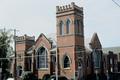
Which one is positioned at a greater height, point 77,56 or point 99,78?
point 77,56

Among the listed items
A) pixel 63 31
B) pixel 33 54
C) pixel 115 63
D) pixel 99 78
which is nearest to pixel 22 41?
pixel 33 54

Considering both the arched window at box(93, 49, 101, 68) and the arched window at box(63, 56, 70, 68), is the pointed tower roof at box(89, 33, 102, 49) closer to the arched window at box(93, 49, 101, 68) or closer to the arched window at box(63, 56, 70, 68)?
the arched window at box(93, 49, 101, 68)

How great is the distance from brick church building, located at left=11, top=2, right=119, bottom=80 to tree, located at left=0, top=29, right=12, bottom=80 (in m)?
2.91

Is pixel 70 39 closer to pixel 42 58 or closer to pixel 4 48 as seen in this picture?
pixel 42 58

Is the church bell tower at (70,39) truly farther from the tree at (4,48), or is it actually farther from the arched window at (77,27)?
the tree at (4,48)

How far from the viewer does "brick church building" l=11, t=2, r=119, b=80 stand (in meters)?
60.9

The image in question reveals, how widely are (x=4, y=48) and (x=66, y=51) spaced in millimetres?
18662

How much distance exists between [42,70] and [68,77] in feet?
23.8

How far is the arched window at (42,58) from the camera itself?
65.7m

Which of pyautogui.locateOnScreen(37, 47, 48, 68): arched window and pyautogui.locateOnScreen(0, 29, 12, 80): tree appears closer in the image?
pyautogui.locateOnScreen(37, 47, 48, 68): arched window

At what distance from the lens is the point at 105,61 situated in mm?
75375

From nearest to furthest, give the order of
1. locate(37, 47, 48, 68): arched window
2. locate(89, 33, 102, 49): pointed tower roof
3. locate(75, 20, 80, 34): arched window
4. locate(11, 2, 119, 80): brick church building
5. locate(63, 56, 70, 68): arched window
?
locate(11, 2, 119, 80): brick church building → locate(63, 56, 70, 68): arched window → locate(75, 20, 80, 34): arched window → locate(37, 47, 48, 68): arched window → locate(89, 33, 102, 49): pointed tower roof

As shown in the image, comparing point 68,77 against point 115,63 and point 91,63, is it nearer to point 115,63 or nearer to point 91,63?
point 91,63

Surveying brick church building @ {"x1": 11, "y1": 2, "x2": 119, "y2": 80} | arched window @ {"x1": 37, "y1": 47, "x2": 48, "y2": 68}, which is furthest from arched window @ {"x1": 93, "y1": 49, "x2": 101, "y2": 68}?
arched window @ {"x1": 37, "y1": 47, "x2": 48, "y2": 68}
